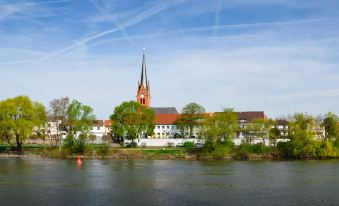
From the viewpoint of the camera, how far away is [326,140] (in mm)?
89062

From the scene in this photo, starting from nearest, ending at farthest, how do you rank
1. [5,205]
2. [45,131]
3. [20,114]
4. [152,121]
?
[5,205] → [20,114] → [45,131] → [152,121]

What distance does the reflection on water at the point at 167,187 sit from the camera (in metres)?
35.0

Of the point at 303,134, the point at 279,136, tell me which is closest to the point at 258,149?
the point at 279,136

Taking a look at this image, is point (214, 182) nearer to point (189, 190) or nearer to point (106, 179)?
point (189, 190)

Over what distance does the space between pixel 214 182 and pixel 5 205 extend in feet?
72.5

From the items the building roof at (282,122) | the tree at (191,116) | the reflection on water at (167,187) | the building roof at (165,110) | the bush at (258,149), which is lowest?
the reflection on water at (167,187)

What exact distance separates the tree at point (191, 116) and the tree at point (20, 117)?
137 ft

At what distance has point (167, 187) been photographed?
141ft

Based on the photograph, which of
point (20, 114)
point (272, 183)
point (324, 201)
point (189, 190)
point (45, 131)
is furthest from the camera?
point (45, 131)

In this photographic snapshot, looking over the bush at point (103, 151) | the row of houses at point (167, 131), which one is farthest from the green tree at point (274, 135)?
the bush at point (103, 151)

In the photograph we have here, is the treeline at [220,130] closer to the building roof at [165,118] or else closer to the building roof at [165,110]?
the building roof at [165,118]

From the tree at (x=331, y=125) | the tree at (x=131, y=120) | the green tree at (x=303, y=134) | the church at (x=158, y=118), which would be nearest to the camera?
the green tree at (x=303, y=134)

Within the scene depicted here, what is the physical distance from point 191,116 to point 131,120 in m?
19.5

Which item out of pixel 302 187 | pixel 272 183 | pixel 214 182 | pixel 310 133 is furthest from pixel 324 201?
pixel 310 133
